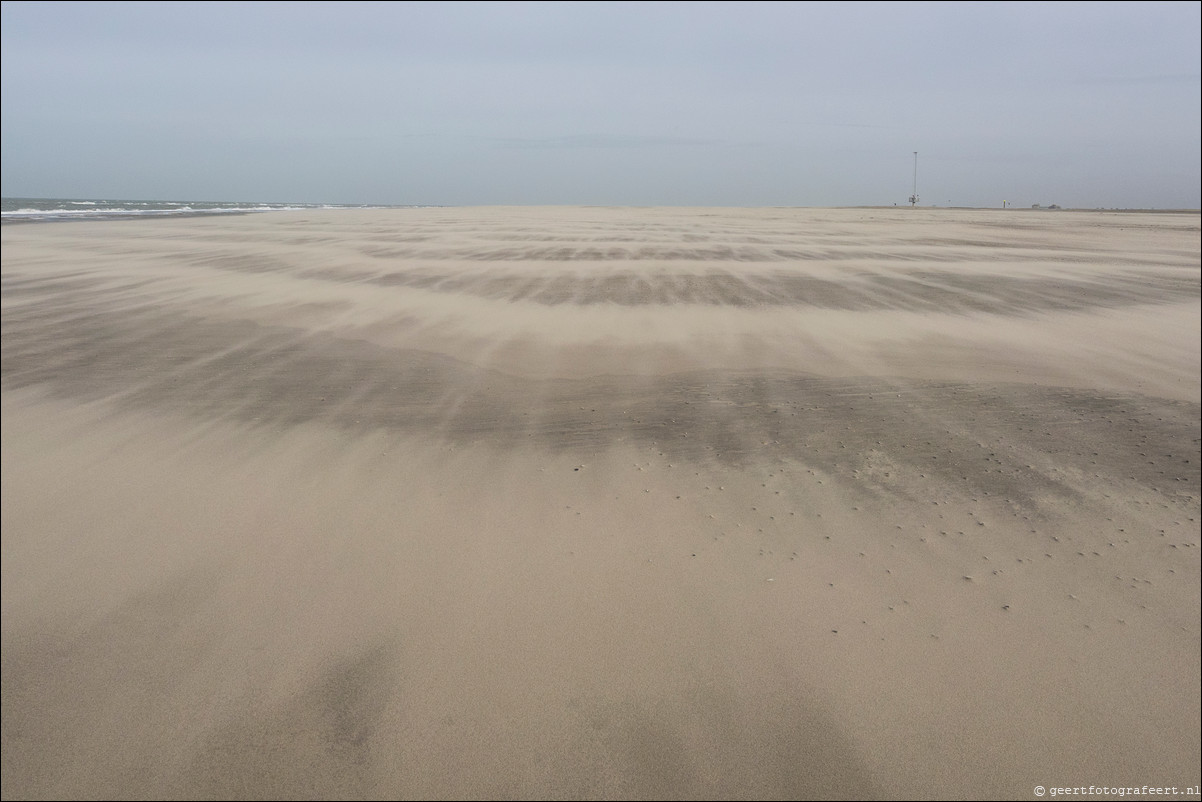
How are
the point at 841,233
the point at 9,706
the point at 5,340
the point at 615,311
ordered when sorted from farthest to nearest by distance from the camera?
the point at 841,233 < the point at 615,311 < the point at 5,340 < the point at 9,706

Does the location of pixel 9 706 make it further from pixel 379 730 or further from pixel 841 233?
pixel 841 233

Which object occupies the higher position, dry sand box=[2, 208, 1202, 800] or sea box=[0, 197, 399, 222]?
sea box=[0, 197, 399, 222]

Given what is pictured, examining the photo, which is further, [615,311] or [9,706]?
[615,311]

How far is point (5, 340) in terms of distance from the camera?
6871 mm

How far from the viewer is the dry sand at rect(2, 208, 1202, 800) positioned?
2.14 m

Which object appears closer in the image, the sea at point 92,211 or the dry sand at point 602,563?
the dry sand at point 602,563

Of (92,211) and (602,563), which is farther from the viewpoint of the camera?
(92,211)

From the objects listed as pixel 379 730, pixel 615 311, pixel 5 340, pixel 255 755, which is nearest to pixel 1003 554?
pixel 379 730

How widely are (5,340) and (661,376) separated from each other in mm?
6844

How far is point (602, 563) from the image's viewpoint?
3.04m

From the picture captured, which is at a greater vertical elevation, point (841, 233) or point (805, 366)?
point (841, 233)

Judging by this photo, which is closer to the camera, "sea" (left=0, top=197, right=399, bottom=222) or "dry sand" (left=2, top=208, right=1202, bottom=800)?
"dry sand" (left=2, top=208, right=1202, bottom=800)

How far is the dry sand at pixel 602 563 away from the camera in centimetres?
214

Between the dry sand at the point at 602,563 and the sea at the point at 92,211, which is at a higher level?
the sea at the point at 92,211
